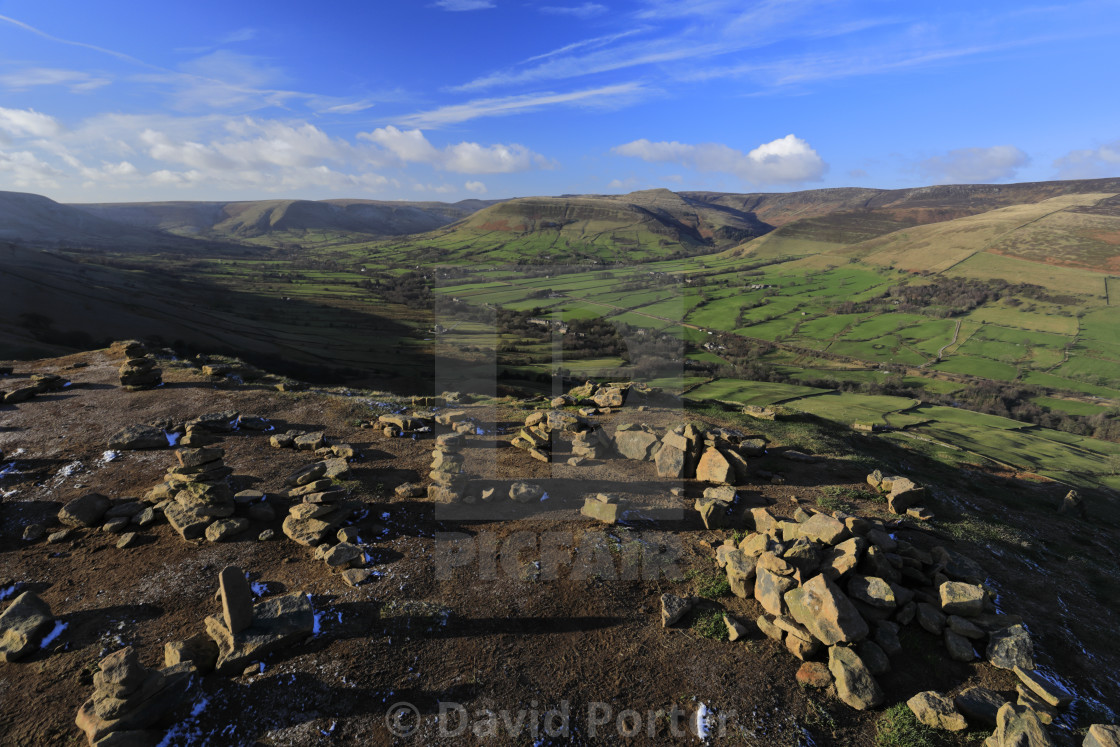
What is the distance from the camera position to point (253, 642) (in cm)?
800

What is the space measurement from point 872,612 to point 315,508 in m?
13.2

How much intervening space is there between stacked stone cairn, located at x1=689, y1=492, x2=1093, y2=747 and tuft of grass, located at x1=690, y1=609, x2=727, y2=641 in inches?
22.0

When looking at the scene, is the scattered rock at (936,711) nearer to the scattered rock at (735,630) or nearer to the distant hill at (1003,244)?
the scattered rock at (735,630)

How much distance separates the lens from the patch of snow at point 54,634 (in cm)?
823

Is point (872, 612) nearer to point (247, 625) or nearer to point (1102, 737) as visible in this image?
point (1102, 737)

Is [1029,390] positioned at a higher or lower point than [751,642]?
lower

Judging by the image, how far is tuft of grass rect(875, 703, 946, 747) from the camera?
7.41 metres

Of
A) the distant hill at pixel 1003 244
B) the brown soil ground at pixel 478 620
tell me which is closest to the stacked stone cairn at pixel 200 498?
the brown soil ground at pixel 478 620

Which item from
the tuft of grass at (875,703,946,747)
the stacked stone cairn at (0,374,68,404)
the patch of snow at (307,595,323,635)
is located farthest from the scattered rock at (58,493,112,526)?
the tuft of grass at (875,703,946,747)

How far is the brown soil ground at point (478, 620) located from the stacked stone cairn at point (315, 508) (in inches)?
16.4

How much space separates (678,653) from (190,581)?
10.7 m

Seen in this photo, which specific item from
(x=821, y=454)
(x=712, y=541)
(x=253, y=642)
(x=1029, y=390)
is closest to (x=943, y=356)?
(x=1029, y=390)

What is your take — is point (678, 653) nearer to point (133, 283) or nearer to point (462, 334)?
point (462, 334)

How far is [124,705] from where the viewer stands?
6652 mm
